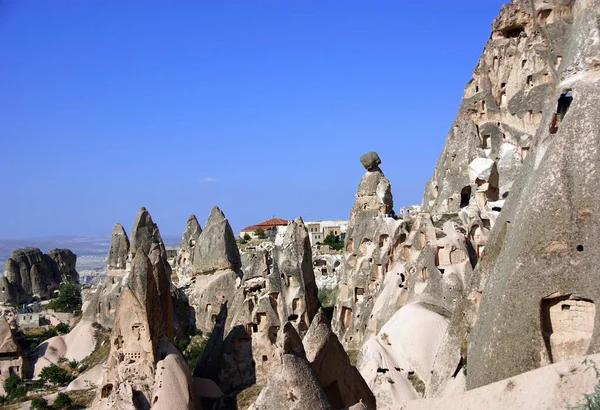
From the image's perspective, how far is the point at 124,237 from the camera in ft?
84.2

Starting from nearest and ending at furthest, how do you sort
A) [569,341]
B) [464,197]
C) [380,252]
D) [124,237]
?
[569,341], [380,252], [464,197], [124,237]

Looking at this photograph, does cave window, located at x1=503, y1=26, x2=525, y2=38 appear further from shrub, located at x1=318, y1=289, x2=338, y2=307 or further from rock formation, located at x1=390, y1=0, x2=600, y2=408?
rock formation, located at x1=390, y1=0, x2=600, y2=408

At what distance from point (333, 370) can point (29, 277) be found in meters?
32.4

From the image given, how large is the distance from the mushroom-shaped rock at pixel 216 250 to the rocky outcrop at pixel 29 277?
56.9 feet

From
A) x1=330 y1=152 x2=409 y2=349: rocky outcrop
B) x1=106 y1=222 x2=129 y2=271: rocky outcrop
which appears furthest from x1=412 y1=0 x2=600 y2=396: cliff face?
x1=106 y1=222 x2=129 y2=271: rocky outcrop

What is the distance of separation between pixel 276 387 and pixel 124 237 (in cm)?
1967

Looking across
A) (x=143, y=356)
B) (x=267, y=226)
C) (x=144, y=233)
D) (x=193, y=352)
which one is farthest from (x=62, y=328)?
(x=267, y=226)

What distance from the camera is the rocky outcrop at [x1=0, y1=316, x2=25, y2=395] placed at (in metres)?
20.5

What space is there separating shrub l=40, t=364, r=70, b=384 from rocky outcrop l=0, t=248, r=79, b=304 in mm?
17827

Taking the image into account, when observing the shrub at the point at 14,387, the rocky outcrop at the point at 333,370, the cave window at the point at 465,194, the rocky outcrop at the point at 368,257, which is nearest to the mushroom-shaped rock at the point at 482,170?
the rocky outcrop at the point at 368,257

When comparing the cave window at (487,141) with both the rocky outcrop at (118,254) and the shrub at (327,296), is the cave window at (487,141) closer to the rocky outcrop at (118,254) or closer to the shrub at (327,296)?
the shrub at (327,296)

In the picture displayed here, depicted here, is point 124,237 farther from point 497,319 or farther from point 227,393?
point 497,319

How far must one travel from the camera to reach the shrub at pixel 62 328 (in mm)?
26631

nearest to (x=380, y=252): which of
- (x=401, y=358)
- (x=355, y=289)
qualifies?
(x=355, y=289)
